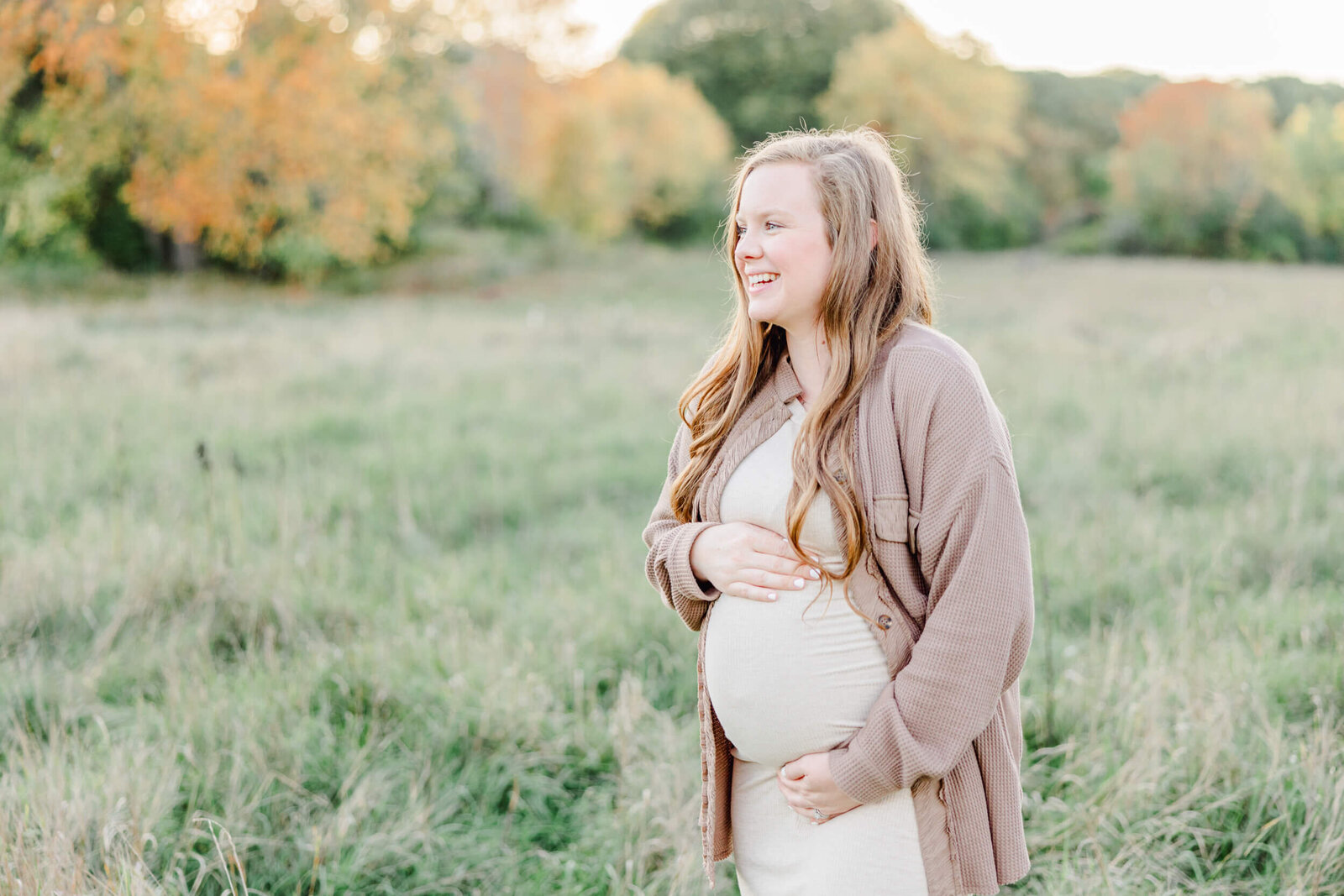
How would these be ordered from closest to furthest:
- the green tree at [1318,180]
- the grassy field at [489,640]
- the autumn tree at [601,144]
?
the grassy field at [489,640] < the autumn tree at [601,144] < the green tree at [1318,180]

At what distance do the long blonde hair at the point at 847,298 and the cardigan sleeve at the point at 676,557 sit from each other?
0.15m

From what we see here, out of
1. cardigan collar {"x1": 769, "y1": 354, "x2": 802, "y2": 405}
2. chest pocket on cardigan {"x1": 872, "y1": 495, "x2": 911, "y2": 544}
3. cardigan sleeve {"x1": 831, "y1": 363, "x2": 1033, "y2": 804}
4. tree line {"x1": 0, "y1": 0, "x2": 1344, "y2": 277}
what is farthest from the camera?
tree line {"x1": 0, "y1": 0, "x2": 1344, "y2": 277}

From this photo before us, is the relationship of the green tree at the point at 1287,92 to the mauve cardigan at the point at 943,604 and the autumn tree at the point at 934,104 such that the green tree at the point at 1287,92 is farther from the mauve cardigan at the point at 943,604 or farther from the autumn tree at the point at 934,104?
the mauve cardigan at the point at 943,604

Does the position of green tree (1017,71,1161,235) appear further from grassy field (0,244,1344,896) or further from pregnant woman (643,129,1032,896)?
pregnant woman (643,129,1032,896)

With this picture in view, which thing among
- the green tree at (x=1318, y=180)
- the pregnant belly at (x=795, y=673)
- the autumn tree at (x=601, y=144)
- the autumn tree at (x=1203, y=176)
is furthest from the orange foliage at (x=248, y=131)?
the green tree at (x=1318, y=180)

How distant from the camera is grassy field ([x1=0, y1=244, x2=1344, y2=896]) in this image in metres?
2.60

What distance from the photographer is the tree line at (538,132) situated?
578 inches

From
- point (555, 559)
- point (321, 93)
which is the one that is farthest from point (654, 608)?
point (321, 93)

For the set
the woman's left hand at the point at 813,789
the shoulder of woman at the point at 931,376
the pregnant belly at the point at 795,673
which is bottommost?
Result: the woman's left hand at the point at 813,789

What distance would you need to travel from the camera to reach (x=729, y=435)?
→ 1.88 meters

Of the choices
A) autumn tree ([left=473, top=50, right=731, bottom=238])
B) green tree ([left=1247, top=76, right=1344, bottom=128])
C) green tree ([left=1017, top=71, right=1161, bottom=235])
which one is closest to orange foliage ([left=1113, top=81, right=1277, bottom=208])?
green tree ([left=1247, top=76, right=1344, bottom=128])

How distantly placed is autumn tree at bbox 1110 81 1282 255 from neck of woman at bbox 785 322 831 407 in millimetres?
41342

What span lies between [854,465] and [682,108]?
33.1 m

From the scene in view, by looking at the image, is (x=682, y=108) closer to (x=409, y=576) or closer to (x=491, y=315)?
(x=491, y=315)
